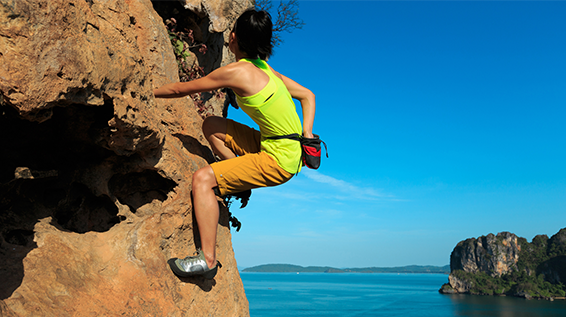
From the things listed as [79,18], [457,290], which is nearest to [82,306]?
[79,18]

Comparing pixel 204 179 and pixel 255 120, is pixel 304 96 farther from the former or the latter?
pixel 204 179

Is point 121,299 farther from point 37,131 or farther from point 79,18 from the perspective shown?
point 79,18

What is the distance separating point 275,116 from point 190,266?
65.7 inches

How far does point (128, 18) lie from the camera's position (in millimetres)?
4172

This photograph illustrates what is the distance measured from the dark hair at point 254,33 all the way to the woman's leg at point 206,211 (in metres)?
1.34

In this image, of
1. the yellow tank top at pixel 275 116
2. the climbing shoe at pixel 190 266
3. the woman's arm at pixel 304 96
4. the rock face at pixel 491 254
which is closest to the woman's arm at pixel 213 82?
the yellow tank top at pixel 275 116

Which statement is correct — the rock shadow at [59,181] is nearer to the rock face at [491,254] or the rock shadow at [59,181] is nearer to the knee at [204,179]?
the knee at [204,179]

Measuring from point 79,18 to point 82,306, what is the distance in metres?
2.20

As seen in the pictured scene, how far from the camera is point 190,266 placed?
334 cm

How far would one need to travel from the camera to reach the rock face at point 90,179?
245 cm

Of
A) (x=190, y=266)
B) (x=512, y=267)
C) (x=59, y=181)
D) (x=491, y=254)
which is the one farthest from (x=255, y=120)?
(x=491, y=254)

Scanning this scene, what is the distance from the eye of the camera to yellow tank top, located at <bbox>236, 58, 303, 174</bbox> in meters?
3.60

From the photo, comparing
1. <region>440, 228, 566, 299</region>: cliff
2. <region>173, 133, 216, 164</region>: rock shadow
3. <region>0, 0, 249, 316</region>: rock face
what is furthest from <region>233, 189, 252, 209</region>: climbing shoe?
<region>440, 228, 566, 299</region>: cliff

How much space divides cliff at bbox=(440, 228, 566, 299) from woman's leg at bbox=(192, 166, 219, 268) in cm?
15306
